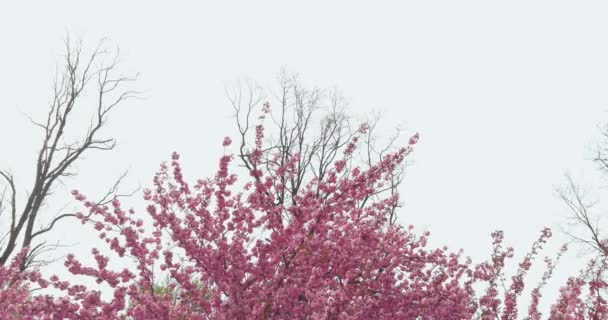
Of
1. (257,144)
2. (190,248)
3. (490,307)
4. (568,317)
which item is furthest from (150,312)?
(490,307)

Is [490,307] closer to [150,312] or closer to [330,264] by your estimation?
[330,264]

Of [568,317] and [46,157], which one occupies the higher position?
[46,157]

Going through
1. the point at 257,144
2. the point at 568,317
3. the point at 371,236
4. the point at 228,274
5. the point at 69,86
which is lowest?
the point at 568,317

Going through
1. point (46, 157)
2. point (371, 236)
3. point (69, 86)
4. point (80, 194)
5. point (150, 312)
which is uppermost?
point (69, 86)

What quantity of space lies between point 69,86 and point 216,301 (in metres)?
9.71

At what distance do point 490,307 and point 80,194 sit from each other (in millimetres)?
5610

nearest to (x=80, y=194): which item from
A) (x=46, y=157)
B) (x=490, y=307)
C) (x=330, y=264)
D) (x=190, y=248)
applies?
(x=190, y=248)

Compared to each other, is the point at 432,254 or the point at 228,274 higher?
the point at 432,254

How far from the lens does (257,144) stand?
568cm

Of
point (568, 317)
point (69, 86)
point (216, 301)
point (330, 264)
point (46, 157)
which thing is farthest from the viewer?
Answer: point (69, 86)

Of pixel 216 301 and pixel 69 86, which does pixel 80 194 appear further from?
pixel 69 86

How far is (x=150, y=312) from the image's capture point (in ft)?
14.3

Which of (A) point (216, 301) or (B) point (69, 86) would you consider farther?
(B) point (69, 86)

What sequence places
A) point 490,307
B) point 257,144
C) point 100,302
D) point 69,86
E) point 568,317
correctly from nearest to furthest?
point 568,317 → point 100,302 → point 257,144 → point 490,307 → point 69,86
